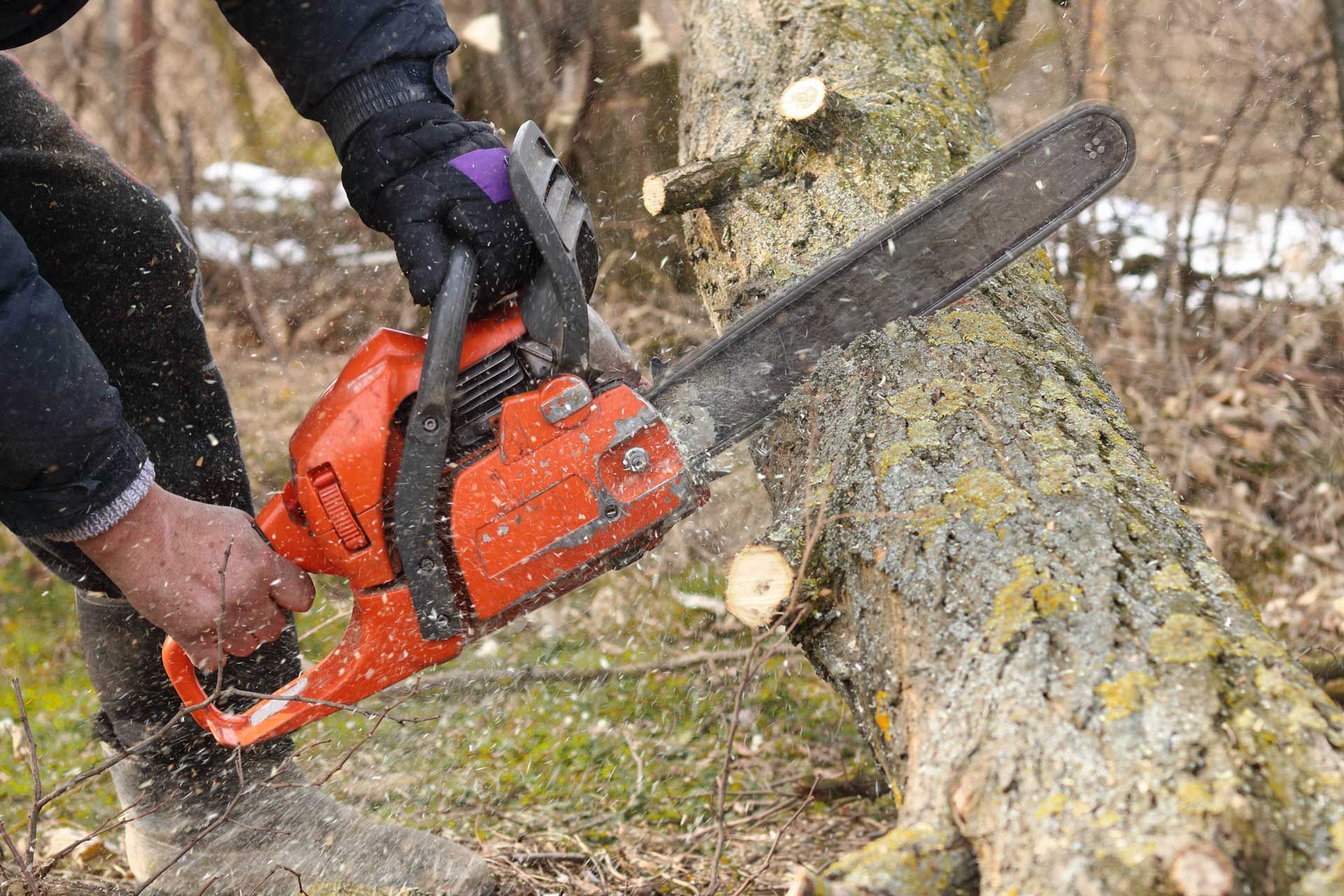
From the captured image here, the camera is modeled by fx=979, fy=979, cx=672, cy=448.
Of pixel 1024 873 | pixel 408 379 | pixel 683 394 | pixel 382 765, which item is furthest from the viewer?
pixel 382 765

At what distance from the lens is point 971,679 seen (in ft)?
4.38

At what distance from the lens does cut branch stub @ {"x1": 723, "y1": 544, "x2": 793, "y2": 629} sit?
174 centimetres

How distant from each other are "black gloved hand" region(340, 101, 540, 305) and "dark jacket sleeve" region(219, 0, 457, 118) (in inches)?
4.6

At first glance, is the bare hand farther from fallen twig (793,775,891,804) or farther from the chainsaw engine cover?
fallen twig (793,775,891,804)

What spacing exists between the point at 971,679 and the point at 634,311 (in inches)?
115

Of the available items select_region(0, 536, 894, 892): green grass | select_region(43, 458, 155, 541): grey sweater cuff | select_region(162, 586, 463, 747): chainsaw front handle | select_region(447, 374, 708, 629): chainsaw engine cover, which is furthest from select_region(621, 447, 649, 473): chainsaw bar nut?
select_region(0, 536, 894, 892): green grass

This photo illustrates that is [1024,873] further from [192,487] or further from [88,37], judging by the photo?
[88,37]

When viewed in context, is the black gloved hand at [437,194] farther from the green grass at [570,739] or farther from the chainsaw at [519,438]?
the green grass at [570,739]

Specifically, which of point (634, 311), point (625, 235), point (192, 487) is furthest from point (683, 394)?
point (625, 235)

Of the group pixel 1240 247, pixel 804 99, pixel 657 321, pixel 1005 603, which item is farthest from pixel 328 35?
pixel 1240 247

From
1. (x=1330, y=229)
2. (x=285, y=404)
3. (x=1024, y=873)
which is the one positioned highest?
(x=1024, y=873)

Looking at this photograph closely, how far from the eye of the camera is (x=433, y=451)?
1777 mm

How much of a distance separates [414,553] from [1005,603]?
1051 millimetres

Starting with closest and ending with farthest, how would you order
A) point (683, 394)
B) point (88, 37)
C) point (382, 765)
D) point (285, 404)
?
point (683, 394), point (382, 765), point (285, 404), point (88, 37)
